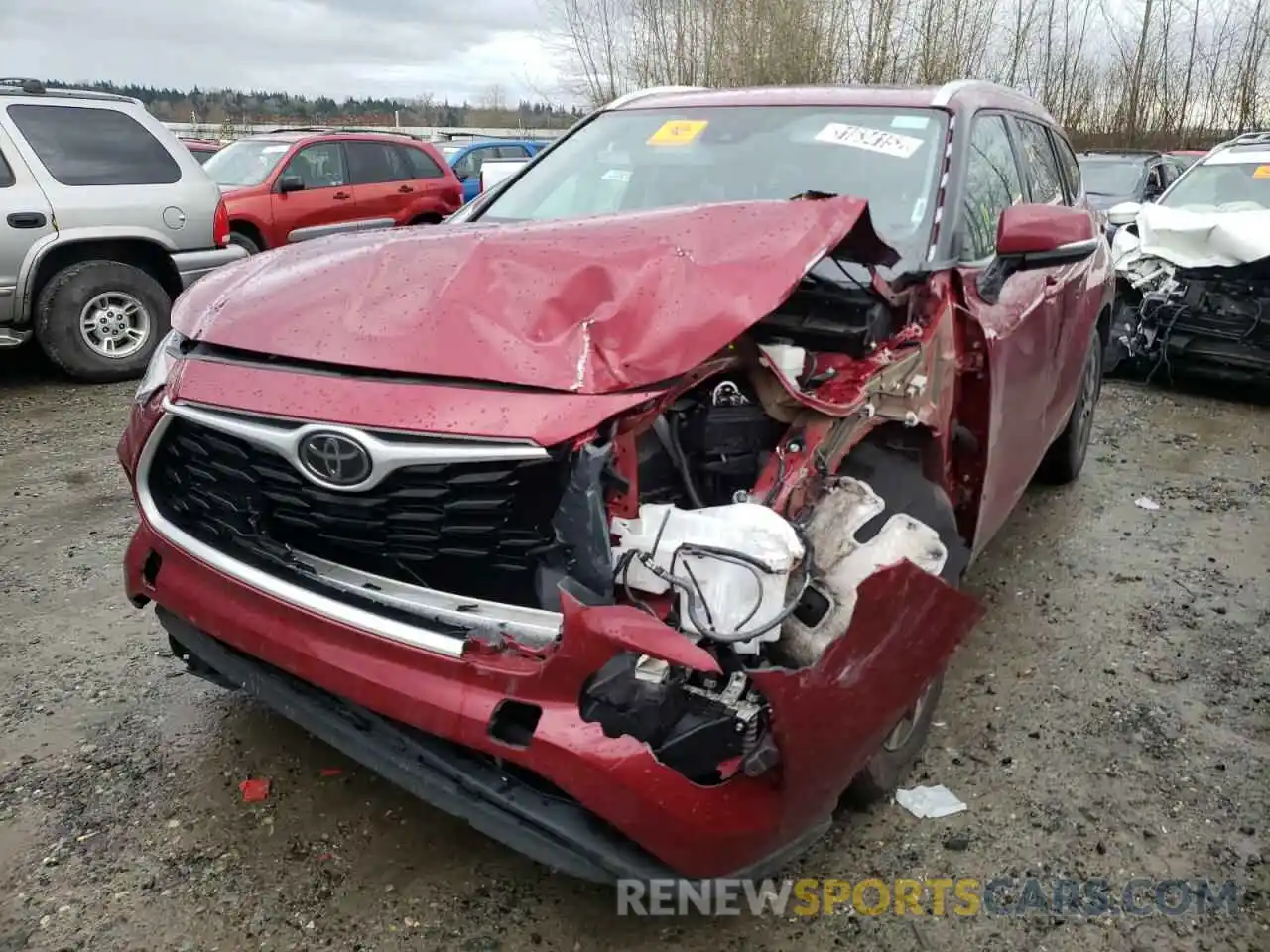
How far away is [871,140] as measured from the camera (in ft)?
10.4

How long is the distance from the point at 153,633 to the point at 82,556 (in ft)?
2.90

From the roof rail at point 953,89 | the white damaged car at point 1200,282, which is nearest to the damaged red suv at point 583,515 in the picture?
the roof rail at point 953,89

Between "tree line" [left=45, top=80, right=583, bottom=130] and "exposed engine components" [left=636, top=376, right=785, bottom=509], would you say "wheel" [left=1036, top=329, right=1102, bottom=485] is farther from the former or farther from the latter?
"tree line" [left=45, top=80, right=583, bottom=130]

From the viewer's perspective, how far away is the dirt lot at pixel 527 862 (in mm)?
2182

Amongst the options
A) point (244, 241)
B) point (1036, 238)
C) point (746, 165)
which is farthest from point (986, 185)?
point (244, 241)

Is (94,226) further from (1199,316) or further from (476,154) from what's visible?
(476,154)

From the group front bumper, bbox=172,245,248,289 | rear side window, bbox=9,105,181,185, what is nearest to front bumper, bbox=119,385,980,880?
front bumper, bbox=172,245,248,289

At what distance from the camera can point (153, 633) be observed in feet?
11.2

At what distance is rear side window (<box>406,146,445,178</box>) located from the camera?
35.8ft

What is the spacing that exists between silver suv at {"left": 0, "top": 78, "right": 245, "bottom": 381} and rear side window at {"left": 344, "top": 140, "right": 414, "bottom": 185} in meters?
3.17

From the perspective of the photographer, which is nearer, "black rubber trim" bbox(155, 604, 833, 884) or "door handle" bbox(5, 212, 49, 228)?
"black rubber trim" bbox(155, 604, 833, 884)

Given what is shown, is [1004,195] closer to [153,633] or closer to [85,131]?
[153,633]

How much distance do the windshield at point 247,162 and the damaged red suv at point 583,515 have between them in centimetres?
812

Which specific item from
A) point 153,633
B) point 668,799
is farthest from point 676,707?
point 153,633
